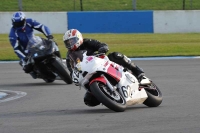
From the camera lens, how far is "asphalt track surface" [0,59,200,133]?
747 cm

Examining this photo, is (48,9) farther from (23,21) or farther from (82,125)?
(82,125)

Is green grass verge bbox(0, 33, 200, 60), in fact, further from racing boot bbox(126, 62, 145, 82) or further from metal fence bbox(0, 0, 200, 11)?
racing boot bbox(126, 62, 145, 82)

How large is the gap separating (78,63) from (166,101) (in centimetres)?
195

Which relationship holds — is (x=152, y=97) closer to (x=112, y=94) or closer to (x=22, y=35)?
(x=112, y=94)

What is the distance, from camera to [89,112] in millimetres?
9047

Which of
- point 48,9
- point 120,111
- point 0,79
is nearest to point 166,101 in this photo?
point 120,111

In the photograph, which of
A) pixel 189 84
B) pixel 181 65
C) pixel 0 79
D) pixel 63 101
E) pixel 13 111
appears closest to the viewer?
pixel 13 111

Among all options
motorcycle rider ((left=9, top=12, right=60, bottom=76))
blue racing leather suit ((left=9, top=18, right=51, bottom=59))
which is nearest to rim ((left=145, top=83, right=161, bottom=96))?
motorcycle rider ((left=9, top=12, right=60, bottom=76))

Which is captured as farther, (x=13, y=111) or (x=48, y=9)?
(x=48, y=9)

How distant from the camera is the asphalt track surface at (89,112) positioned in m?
7.47

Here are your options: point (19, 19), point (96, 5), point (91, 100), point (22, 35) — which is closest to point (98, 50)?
point (91, 100)

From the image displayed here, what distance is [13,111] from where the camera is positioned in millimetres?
9539

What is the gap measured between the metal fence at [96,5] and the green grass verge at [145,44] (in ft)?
8.00

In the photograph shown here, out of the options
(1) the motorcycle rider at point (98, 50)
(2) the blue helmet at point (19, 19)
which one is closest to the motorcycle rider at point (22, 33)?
(2) the blue helmet at point (19, 19)
